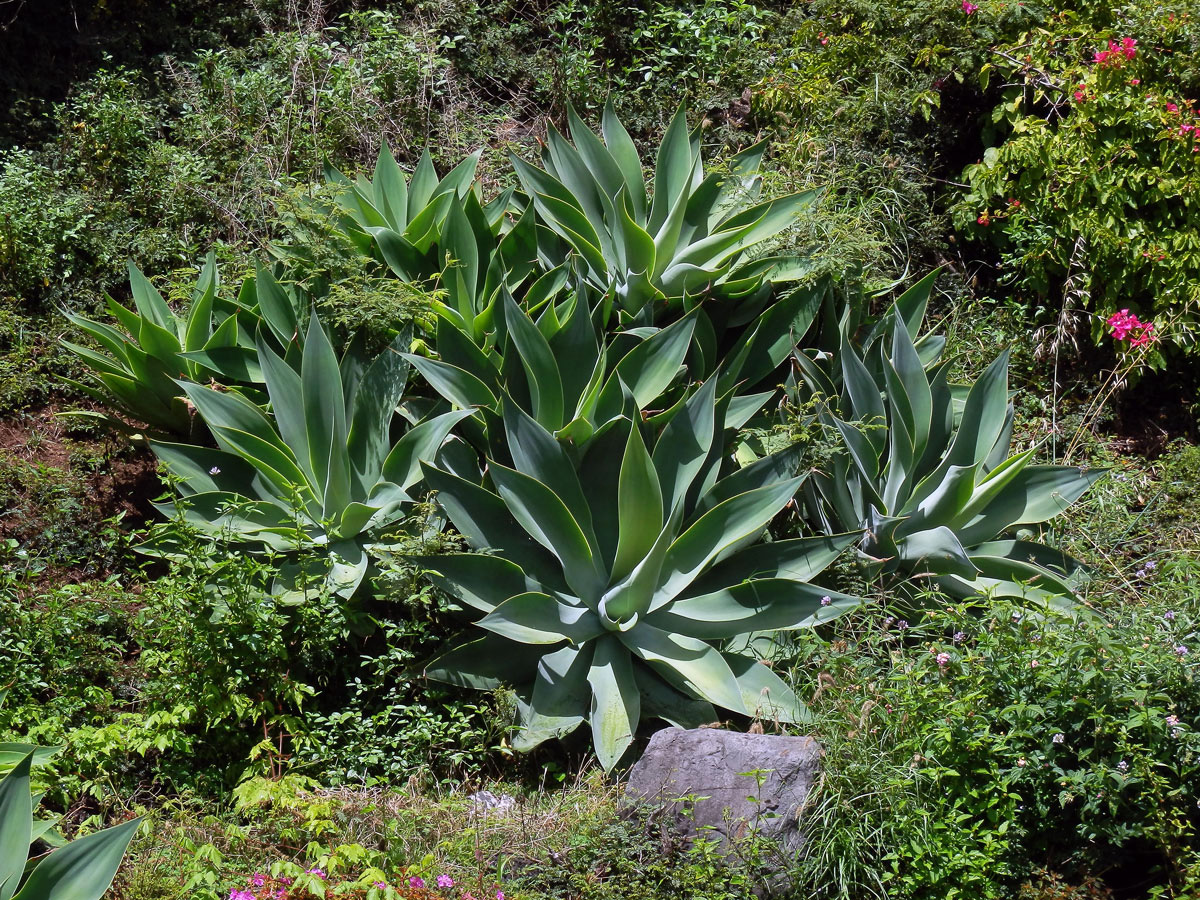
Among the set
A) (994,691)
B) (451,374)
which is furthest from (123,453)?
(994,691)

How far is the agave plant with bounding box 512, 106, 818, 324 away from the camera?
4395 millimetres

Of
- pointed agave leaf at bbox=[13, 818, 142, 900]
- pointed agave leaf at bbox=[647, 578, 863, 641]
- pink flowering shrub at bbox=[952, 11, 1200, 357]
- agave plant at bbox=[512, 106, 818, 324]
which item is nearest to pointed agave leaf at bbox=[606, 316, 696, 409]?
agave plant at bbox=[512, 106, 818, 324]

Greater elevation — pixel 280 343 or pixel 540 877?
pixel 280 343

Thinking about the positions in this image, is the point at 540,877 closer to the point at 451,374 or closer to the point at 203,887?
the point at 203,887

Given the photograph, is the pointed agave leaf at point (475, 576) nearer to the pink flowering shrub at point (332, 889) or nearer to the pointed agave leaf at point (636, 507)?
the pointed agave leaf at point (636, 507)

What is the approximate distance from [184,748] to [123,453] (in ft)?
6.31

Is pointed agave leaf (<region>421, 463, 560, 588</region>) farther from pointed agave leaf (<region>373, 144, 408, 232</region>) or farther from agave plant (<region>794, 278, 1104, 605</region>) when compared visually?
pointed agave leaf (<region>373, 144, 408, 232</region>)

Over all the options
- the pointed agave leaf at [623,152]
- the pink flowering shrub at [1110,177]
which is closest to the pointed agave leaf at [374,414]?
the pointed agave leaf at [623,152]

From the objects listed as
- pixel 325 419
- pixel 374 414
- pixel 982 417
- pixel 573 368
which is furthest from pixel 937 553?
pixel 325 419

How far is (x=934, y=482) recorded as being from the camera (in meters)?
3.94

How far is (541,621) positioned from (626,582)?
0.32m

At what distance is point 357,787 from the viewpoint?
3328mm

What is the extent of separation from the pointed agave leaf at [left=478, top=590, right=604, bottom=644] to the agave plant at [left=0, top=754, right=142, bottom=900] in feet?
4.13

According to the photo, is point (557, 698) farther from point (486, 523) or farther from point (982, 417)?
point (982, 417)
